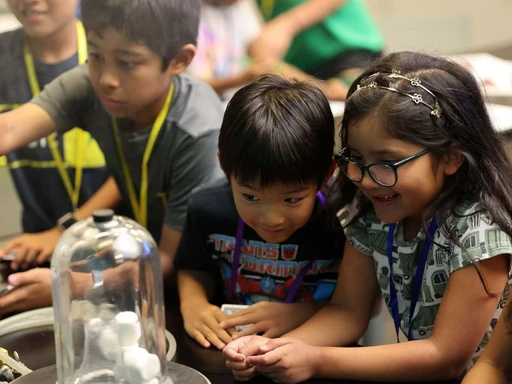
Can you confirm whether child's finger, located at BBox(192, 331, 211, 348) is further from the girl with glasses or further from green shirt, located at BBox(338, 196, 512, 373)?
green shirt, located at BBox(338, 196, 512, 373)

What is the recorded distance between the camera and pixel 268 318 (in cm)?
125

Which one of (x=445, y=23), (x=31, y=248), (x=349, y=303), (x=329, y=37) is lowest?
(x=445, y=23)

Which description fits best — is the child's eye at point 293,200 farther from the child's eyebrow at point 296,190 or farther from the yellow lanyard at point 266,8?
the yellow lanyard at point 266,8

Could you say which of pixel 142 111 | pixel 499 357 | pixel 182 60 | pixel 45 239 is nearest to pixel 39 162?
pixel 45 239

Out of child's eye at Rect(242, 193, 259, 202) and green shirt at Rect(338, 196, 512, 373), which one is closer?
green shirt at Rect(338, 196, 512, 373)

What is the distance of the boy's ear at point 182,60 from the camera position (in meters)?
1.42

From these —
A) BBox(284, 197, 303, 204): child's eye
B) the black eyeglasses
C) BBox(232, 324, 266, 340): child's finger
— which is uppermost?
the black eyeglasses

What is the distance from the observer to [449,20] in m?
3.14

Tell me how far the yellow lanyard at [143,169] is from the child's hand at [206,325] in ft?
0.97

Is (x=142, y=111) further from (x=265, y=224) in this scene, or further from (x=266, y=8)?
(x=266, y=8)

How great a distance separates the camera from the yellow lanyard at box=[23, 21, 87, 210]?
147 cm


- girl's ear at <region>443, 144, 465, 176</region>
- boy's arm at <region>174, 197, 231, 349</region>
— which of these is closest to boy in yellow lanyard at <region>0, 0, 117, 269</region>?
boy's arm at <region>174, 197, 231, 349</region>

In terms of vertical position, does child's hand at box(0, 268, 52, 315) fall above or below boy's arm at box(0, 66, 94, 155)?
below

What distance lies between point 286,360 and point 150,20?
67cm
